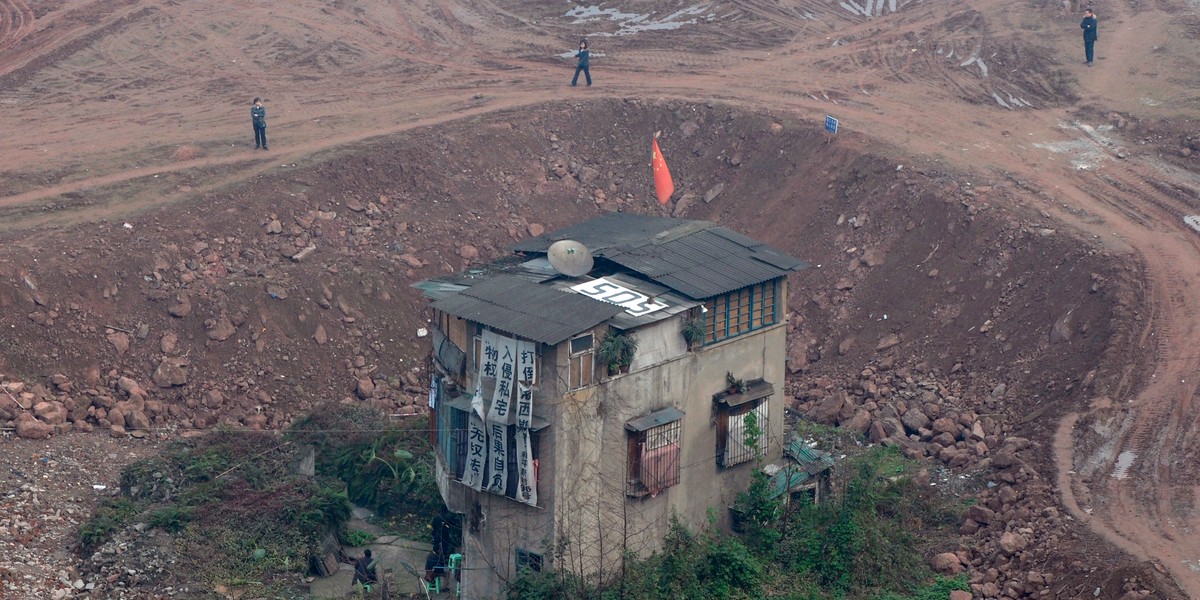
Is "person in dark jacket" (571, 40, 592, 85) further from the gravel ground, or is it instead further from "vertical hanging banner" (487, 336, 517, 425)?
"vertical hanging banner" (487, 336, 517, 425)

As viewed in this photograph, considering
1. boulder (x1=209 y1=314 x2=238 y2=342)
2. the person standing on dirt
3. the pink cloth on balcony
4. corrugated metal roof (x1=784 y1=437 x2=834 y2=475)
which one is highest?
boulder (x1=209 y1=314 x2=238 y2=342)

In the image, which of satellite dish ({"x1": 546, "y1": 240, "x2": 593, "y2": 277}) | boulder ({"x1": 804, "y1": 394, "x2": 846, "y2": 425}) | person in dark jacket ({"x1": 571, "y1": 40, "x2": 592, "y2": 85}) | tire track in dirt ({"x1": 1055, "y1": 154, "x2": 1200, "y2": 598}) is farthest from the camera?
person in dark jacket ({"x1": 571, "y1": 40, "x2": 592, "y2": 85})

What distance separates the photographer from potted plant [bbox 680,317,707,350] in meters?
20.5

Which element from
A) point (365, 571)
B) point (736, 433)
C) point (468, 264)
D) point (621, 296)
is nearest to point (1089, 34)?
point (468, 264)

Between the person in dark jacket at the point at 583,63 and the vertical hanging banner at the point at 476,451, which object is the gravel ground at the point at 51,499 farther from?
the person in dark jacket at the point at 583,63

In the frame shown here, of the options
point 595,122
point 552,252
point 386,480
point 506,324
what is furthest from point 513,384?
point 595,122

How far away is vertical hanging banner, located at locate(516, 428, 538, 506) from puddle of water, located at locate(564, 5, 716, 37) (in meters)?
22.3

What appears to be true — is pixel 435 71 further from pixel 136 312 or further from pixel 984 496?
pixel 984 496

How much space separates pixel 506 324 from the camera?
19.2m

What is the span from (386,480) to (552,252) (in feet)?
19.7

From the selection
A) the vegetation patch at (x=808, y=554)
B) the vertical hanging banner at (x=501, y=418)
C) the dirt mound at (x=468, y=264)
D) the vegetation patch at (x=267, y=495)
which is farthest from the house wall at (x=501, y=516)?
the dirt mound at (x=468, y=264)

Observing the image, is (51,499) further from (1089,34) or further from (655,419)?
(1089,34)

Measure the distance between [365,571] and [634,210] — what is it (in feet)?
45.1

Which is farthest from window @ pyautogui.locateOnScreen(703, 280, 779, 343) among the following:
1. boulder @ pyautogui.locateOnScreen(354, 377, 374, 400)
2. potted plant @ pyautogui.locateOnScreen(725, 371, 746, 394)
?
boulder @ pyautogui.locateOnScreen(354, 377, 374, 400)
